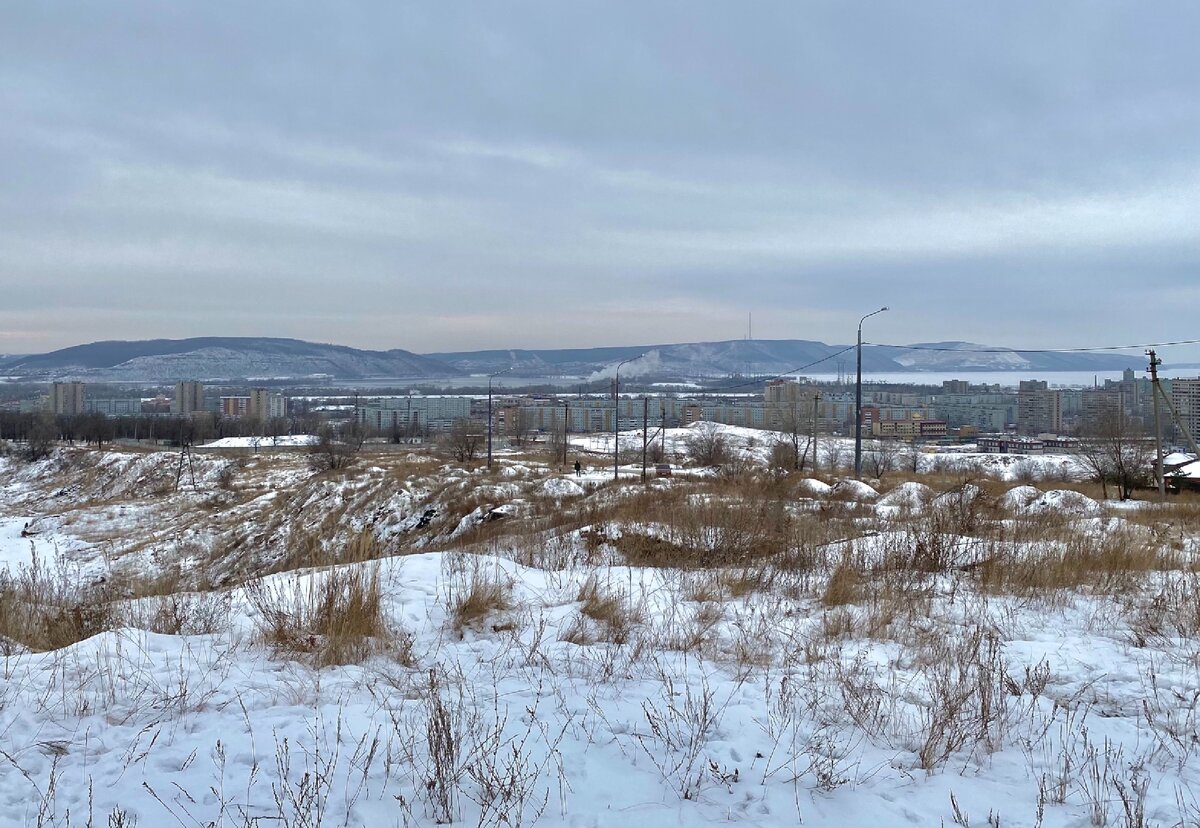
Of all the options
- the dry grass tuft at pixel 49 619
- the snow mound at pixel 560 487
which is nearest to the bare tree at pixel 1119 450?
the snow mound at pixel 560 487

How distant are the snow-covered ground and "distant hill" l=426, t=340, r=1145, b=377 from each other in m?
20.6

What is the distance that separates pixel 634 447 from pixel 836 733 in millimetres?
52959

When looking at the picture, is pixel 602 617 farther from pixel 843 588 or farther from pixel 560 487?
pixel 560 487

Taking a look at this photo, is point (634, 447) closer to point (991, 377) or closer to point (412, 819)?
point (991, 377)

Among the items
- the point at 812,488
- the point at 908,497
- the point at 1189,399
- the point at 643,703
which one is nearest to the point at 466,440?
the point at 812,488

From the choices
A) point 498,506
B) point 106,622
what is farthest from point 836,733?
point 498,506

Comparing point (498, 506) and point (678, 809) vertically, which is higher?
point (678, 809)

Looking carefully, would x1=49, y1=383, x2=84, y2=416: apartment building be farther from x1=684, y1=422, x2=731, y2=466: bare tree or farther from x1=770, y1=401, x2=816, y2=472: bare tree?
x1=770, y1=401, x2=816, y2=472: bare tree

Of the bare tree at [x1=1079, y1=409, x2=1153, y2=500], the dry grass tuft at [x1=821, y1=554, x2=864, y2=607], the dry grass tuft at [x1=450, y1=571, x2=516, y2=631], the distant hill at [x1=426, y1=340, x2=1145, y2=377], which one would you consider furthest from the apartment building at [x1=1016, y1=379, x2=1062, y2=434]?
the dry grass tuft at [x1=450, y1=571, x2=516, y2=631]

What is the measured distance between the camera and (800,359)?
128 meters

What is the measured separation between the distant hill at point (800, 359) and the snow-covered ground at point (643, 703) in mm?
20557

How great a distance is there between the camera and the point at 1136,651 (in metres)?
4.65

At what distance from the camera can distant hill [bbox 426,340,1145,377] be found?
1462 inches

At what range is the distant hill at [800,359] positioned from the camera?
37147 mm
